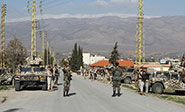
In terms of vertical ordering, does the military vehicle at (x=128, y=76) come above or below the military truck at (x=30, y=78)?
below

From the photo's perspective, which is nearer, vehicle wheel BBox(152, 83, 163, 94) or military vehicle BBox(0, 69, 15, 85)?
vehicle wheel BBox(152, 83, 163, 94)

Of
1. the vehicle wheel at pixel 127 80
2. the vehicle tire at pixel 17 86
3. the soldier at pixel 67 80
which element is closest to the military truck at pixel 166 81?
the soldier at pixel 67 80

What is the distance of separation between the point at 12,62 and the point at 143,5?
26.3 meters

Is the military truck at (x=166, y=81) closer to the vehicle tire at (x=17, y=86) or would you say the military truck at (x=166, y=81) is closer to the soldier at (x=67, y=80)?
the soldier at (x=67, y=80)

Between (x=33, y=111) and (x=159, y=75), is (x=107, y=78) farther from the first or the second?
(x=33, y=111)

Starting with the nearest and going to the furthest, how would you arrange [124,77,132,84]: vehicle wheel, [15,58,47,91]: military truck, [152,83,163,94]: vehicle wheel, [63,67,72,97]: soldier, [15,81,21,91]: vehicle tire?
[63,67,72,97]: soldier → [152,83,163,94]: vehicle wheel → [15,81,21,91]: vehicle tire → [15,58,47,91]: military truck → [124,77,132,84]: vehicle wheel

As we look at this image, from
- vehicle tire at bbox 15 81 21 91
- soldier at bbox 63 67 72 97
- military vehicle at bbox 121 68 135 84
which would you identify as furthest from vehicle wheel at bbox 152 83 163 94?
military vehicle at bbox 121 68 135 84

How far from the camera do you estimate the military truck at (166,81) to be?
2234 cm

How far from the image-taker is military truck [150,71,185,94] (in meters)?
22.3

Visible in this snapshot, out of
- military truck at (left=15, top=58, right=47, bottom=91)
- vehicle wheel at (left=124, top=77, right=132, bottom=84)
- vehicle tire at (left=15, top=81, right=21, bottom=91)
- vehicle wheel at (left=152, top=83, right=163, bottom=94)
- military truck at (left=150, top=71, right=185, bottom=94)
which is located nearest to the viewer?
military truck at (left=150, top=71, right=185, bottom=94)

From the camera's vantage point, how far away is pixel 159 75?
77.2 feet

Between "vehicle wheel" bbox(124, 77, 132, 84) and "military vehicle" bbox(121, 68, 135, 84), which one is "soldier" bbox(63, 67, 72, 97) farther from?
"vehicle wheel" bbox(124, 77, 132, 84)

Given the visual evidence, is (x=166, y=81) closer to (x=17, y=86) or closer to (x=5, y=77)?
(x=17, y=86)

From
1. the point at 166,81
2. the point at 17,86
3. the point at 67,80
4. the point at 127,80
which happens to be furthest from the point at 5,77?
the point at 166,81
